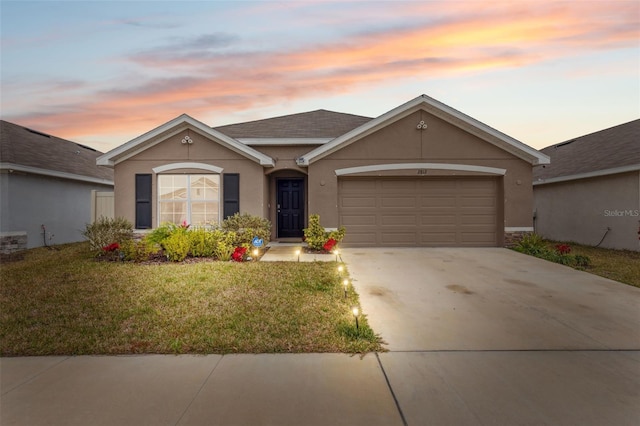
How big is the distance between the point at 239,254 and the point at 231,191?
140 inches

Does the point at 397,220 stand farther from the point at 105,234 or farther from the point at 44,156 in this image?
the point at 44,156

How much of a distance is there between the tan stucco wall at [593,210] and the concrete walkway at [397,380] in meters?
8.55

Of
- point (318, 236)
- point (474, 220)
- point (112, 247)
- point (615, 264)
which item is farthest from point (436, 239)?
point (112, 247)

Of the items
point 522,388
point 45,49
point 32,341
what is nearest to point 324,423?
point 522,388

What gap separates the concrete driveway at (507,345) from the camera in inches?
108

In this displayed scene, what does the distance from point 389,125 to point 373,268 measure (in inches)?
228

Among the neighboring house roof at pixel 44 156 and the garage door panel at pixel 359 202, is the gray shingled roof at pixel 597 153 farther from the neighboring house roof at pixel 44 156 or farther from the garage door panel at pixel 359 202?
the neighboring house roof at pixel 44 156

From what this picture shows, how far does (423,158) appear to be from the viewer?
38.3ft

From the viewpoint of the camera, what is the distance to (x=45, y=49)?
32.8ft

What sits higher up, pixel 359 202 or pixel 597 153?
pixel 597 153

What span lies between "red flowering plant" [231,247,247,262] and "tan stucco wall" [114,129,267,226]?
9.20ft

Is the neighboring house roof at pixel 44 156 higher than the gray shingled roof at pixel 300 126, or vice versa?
the gray shingled roof at pixel 300 126

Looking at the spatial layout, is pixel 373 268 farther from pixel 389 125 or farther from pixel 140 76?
pixel 140 76

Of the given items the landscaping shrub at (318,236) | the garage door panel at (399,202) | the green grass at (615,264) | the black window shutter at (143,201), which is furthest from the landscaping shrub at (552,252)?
the black window shutter at (143,201)
